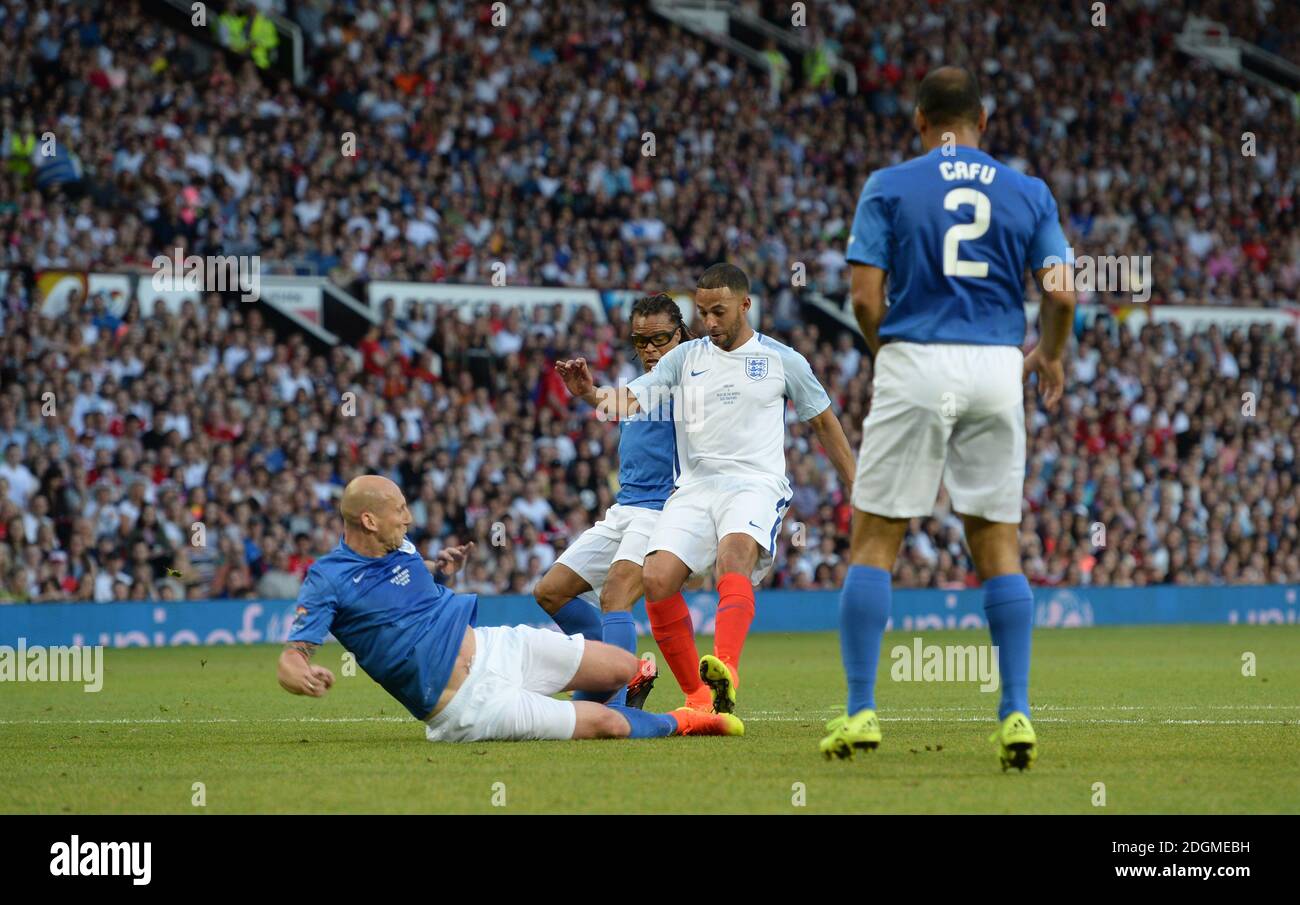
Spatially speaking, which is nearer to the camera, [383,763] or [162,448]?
[383,763]

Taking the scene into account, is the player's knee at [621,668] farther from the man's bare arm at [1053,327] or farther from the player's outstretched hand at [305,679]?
the man's bare arm at [1053,327]

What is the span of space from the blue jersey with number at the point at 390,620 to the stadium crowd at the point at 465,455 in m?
11.8

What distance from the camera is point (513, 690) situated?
8.17m

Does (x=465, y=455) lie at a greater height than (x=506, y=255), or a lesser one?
lesser

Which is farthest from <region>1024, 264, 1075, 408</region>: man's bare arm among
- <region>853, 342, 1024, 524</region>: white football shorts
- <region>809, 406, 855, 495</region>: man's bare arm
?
<region>809, 406, 855, 495</region>: man's bare arm

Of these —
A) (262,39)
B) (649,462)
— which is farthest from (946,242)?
(262,39)

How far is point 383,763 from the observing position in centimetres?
752

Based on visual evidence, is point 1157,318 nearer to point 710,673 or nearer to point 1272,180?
point 1272,180

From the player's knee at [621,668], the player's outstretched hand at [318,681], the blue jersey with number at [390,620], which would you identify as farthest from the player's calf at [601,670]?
the player's outstretched hand at [318,681]

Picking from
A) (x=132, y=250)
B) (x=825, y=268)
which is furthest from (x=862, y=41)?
(x=132, y=250)

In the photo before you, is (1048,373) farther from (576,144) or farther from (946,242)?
(576,144)

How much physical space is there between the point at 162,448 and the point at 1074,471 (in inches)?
477

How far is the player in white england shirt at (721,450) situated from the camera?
29.8 feet

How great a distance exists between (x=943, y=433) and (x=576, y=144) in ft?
64.8
